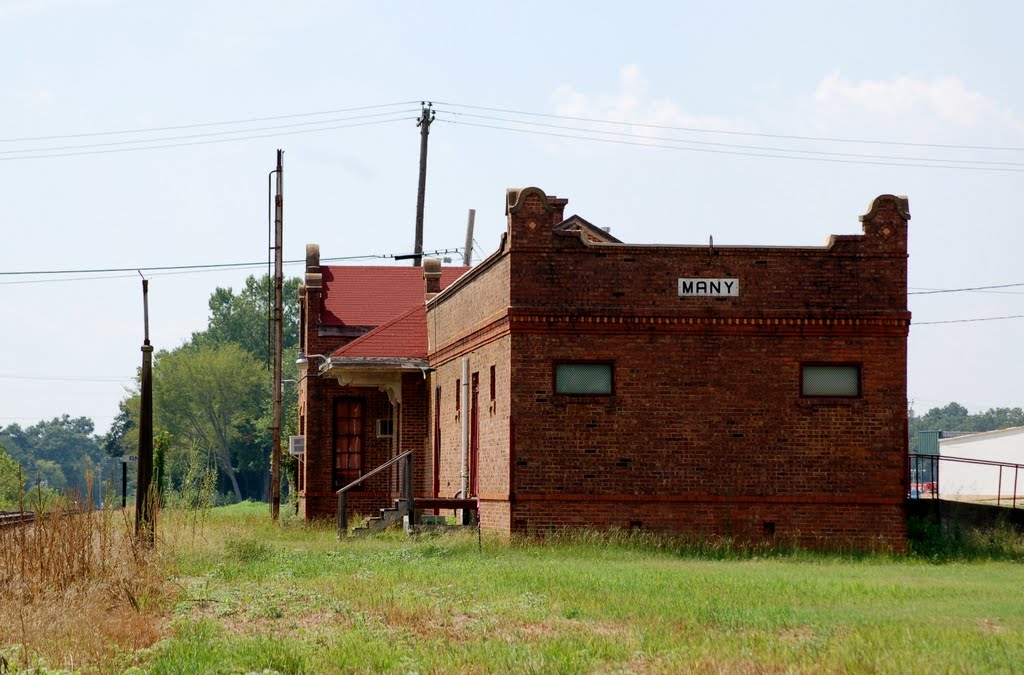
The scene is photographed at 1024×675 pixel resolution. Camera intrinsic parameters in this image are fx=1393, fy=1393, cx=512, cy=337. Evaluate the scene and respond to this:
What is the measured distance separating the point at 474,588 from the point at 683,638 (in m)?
4.59

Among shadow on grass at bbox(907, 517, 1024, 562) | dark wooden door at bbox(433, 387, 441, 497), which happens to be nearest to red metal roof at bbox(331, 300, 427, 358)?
dark wooden door at bbox(433, 387, 441, 497)

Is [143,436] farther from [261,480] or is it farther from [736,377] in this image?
[261,480]

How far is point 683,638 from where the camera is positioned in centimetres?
1312

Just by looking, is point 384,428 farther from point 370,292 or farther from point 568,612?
point 568,612

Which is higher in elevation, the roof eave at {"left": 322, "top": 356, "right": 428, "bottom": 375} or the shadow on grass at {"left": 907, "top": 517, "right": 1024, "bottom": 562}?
the roof eave at {"left": 322, "top": 356, "right": 428, "bottom": 375}

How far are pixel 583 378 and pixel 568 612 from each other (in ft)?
35.5

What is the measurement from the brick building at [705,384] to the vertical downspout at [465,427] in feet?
11.1

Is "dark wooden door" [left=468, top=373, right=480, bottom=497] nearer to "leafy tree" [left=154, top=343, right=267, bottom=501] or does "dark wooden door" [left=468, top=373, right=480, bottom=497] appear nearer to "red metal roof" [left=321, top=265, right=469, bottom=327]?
"red metal roof" [left=321, top=265, right=469, bottom=327]

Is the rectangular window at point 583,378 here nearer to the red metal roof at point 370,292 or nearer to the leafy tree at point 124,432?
the red metal roof at point 370,292

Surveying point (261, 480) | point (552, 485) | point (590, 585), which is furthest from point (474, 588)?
point (261, 480)

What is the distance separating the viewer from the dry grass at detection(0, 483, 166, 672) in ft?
40.4

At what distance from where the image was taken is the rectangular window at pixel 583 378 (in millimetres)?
25406

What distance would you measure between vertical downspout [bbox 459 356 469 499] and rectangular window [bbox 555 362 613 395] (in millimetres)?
4127

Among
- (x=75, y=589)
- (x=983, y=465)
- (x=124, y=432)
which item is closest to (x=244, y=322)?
(x=124, y=432)
